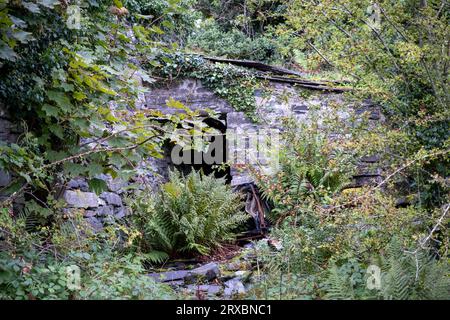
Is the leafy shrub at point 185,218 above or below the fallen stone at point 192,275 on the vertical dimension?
above

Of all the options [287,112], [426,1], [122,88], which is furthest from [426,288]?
[287,112]

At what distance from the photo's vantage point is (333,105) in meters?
5.74

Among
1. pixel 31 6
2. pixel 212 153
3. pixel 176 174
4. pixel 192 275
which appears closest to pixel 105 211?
pixel 176 174

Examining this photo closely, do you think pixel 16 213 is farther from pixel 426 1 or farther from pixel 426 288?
pixel 426 1

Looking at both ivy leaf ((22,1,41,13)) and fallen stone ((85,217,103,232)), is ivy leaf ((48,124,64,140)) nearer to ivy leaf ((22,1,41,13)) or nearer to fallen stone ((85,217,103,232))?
ivy leaf ((22,1,41,13))

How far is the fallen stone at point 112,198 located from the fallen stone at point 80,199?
243 mm

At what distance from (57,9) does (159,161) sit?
184 inches

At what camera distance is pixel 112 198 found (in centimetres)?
660

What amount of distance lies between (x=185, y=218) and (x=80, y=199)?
1.29 m

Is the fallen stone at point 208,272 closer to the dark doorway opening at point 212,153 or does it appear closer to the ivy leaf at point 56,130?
the ivy leaf at point 56,130

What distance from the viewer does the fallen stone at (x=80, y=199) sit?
5766 mm

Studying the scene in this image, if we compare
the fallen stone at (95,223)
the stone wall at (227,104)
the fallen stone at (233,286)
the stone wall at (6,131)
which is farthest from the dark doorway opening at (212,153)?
the stone wall at (6,131)

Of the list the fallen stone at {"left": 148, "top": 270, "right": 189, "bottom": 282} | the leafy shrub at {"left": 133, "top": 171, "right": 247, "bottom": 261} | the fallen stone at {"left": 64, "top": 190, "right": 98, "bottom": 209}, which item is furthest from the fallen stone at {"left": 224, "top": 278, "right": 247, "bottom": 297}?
the fallen stone at {"left": 64, "top": 190, "right": 98, "bottom": 209}

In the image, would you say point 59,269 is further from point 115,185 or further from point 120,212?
point 115,185
